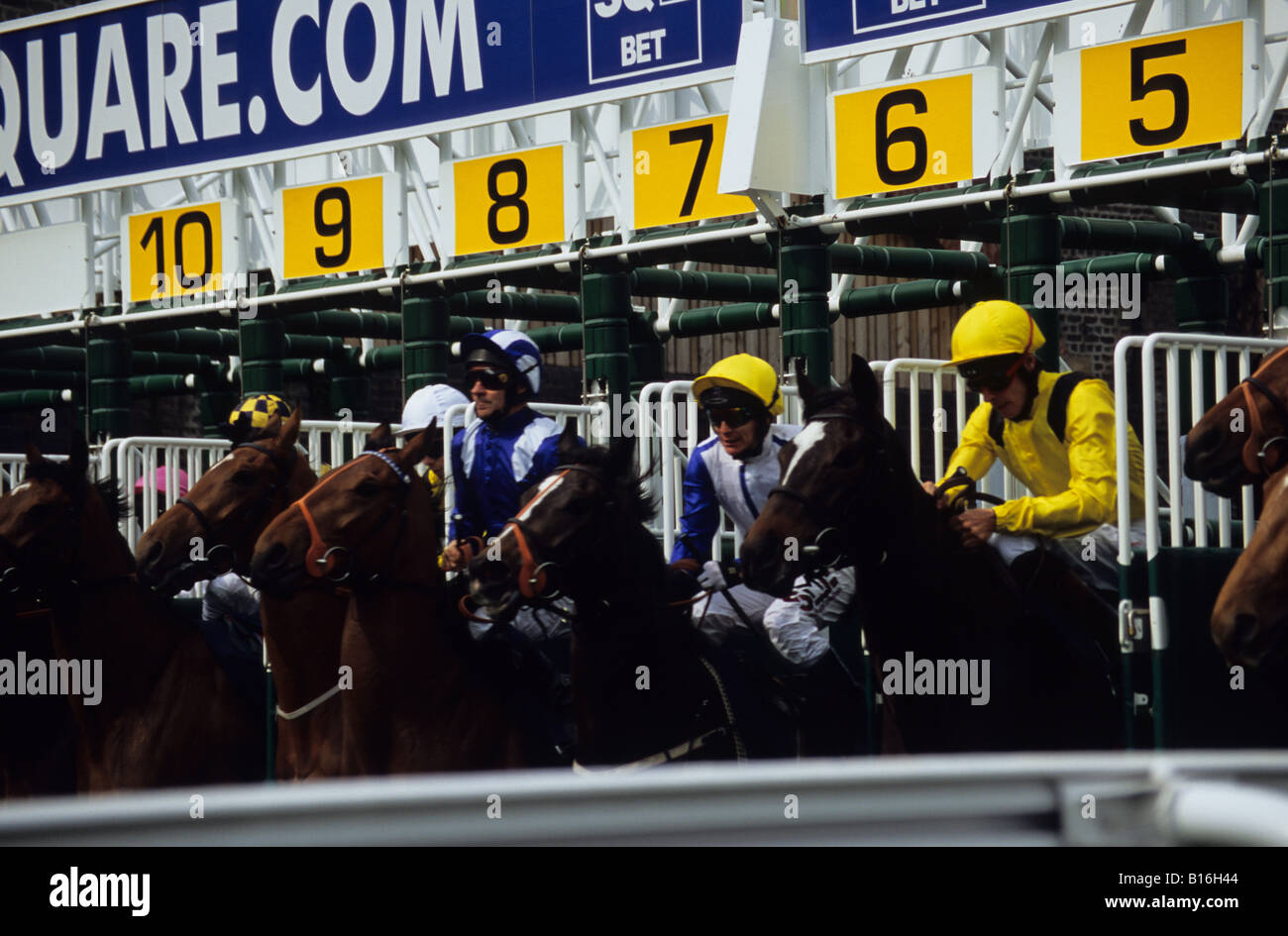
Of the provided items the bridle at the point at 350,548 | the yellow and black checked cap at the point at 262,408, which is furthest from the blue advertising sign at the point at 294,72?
the bridle at the point at 350,548

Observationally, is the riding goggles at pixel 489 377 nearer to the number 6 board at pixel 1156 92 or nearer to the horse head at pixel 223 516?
the horse head at pixel 223 516

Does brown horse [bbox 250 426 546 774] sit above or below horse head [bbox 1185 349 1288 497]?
below

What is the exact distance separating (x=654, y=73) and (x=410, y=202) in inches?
83.1

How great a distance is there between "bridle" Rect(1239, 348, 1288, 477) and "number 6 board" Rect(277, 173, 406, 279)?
6143 millimetres

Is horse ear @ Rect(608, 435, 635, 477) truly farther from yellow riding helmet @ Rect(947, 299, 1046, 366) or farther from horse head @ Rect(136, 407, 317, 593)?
horse head @ Rect(136, 407, 317, 593)

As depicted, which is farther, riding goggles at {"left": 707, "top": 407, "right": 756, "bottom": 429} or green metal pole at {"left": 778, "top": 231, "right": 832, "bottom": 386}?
green metal pole at {"left": 778, "top": 231, "right": 832, "bottom": 386}

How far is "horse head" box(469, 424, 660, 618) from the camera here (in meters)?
5.39

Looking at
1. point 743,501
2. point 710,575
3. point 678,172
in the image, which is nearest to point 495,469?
point 743,501

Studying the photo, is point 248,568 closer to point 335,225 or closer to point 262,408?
point 262,408

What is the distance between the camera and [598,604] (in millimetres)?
5438

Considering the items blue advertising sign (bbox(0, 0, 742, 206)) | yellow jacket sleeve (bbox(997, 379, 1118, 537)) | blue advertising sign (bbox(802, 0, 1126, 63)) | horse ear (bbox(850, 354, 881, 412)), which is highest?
blue advertising sign (bbox(0, 0, 742, 206))

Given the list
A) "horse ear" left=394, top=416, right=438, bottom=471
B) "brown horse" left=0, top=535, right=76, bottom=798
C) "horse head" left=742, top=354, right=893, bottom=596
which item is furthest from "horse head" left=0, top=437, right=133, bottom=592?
"horse head" left=742, top=354, right=893, bottom=596

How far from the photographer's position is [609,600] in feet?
17.9

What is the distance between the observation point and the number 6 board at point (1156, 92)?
7.21 meters
